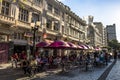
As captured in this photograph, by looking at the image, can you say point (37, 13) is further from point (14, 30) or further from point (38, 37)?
point (14, 30)

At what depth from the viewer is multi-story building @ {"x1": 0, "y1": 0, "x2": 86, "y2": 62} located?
23197 millimetres

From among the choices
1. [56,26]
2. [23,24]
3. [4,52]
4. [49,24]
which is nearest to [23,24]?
[23,24]

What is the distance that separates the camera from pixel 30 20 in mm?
28828

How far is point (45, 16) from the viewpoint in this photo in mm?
33094

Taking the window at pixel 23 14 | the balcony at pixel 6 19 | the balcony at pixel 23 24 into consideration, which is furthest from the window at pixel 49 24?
the balcony at pixel 6 19

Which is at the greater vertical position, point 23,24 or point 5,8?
point 5,8

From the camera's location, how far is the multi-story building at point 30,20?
2320cm

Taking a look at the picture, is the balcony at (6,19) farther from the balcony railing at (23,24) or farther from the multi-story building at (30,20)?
the balcony railing at (23,24)

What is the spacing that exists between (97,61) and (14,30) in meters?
10.9

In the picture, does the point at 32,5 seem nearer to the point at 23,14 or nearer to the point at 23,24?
the point at 23,14

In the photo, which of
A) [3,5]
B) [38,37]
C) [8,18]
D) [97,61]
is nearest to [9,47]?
[8,18]

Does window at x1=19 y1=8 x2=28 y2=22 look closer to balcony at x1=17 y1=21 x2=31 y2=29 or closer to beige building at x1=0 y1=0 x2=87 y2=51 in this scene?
beige building at x1=0 y1=0 x2=87 y2=51

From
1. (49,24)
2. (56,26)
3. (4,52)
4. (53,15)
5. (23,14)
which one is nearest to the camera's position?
(4,52)

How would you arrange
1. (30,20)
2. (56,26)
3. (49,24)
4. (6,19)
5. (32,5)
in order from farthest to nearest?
(56,26)
(49,24)
(30,20)
(32,5)
(6,19)
